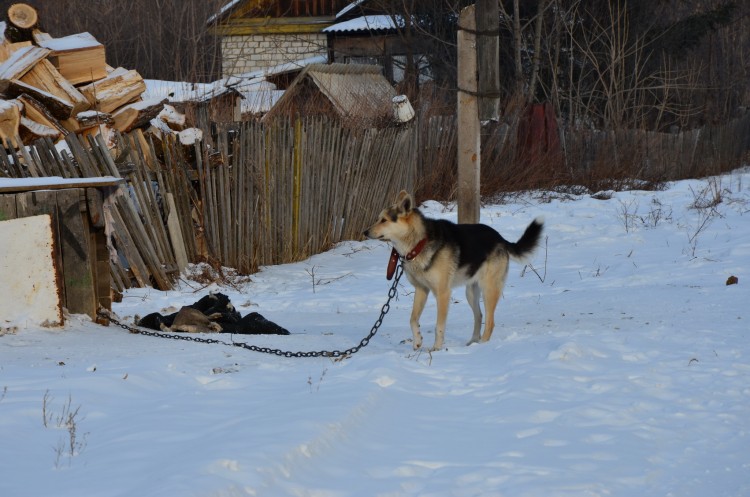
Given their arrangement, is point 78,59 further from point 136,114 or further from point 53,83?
point 136,114

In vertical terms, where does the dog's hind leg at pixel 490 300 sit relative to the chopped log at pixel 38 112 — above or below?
below

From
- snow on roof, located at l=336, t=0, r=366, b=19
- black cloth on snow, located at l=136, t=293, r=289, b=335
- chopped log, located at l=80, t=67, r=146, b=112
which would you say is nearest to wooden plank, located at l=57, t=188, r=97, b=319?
black cloth on snow, located at l=136, t=293, r=289, b=335

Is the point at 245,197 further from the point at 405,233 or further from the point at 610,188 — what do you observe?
the point at 610,188

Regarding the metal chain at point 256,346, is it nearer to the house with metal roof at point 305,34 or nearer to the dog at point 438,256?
the dog at point 438,256

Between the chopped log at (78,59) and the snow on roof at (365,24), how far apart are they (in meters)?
18.6

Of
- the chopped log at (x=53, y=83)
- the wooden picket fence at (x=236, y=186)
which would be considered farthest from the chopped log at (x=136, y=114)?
the wooden picket fence at (x=236, y=186)

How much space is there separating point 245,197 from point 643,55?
62.0 ft

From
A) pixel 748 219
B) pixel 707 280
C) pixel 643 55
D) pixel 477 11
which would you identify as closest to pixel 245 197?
pixel 477 11

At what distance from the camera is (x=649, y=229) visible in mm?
12844

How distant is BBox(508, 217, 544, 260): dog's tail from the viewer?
7082mm

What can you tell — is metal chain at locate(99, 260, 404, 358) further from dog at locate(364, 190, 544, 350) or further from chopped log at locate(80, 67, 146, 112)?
chopped log at locate(80, 67, 146, 112)

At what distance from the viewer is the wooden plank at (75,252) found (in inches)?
246

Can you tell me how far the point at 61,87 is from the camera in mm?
10008

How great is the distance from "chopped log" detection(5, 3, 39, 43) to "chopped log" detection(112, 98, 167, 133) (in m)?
1.63
